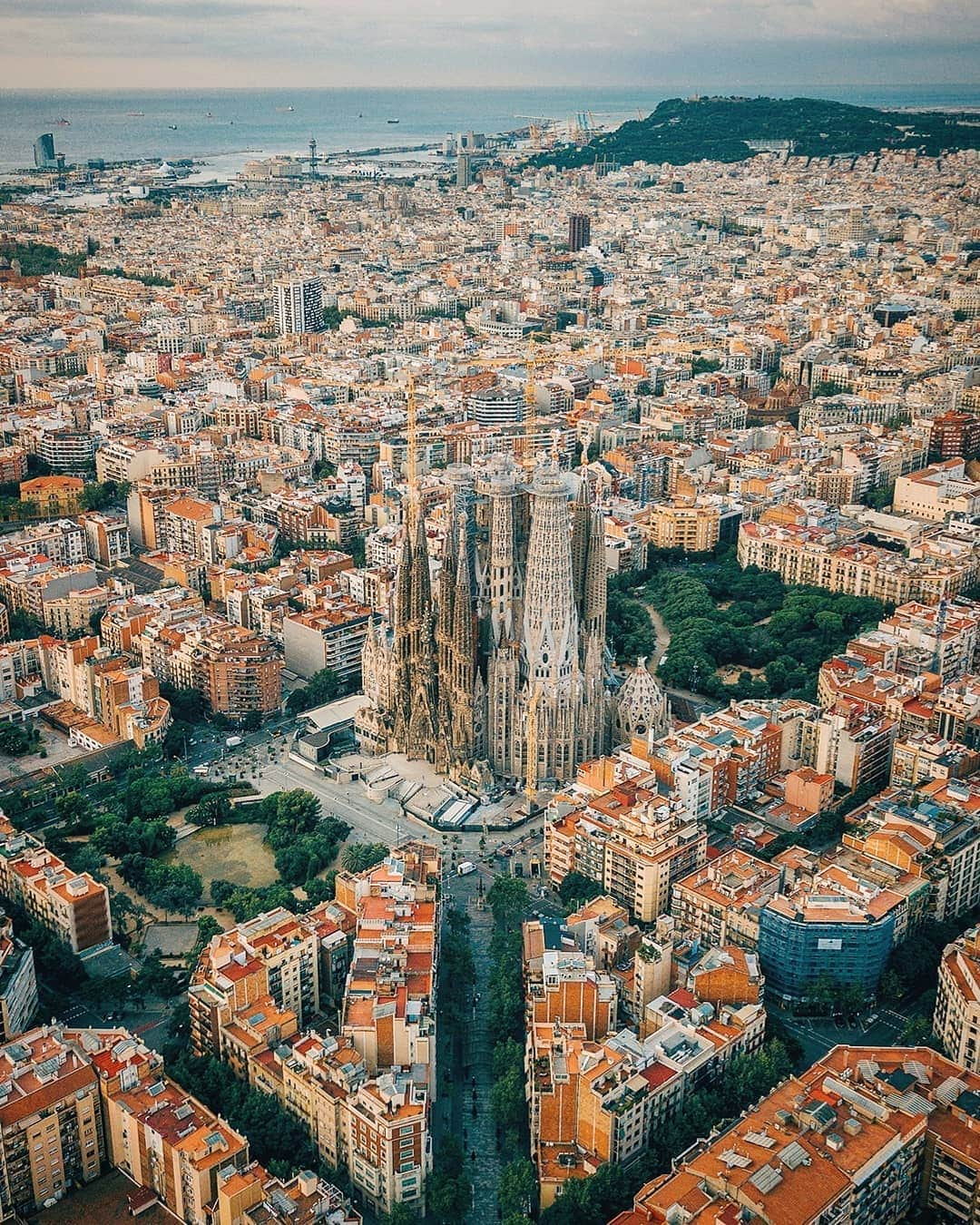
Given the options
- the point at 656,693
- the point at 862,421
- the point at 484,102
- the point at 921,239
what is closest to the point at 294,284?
the point at 862,421

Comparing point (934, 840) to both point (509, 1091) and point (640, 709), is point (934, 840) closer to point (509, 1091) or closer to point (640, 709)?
point (640, 709)

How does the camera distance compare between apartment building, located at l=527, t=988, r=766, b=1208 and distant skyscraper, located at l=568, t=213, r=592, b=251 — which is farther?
distant skyscraper, located at l=568, t=213, r=592, b=251

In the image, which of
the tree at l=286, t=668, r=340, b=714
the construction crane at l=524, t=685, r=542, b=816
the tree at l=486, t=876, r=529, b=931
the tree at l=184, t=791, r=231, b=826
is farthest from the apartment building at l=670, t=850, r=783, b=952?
the tree at l=286, t=668, r=340, b=714

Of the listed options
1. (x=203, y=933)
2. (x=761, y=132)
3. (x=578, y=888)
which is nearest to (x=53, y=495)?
(x=203, y=933)

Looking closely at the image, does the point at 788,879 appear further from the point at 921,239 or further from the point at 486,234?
the point at 486,234

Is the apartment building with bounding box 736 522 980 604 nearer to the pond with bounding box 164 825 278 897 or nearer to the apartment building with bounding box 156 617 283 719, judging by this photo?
the apartment building with bounding box 156 617 283 719

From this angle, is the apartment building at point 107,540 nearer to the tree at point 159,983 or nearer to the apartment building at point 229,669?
the apartment building at point 229,669

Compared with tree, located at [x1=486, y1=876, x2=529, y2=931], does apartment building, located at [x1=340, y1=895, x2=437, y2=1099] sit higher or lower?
higher
